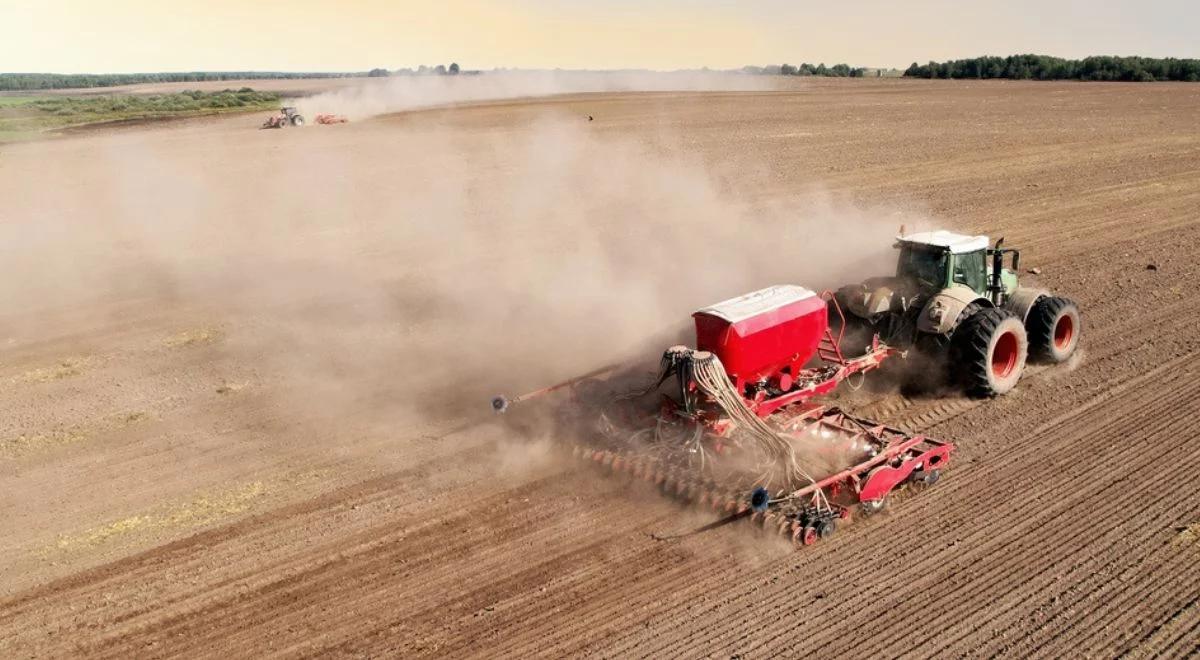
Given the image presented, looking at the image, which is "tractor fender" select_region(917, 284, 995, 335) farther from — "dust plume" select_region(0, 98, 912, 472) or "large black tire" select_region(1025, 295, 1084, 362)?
"dust plume" select_region(0, 98, 912, 472)

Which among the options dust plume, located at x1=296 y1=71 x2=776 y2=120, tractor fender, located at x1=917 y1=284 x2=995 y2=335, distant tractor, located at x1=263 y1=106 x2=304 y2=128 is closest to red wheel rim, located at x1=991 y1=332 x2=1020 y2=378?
tractor fender, located at x1=917 y1=284 x2=995 y2=335

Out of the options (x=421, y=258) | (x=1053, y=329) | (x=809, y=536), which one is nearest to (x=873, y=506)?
(x=809, y=536)

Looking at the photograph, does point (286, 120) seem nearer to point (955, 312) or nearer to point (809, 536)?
point (955, 312)

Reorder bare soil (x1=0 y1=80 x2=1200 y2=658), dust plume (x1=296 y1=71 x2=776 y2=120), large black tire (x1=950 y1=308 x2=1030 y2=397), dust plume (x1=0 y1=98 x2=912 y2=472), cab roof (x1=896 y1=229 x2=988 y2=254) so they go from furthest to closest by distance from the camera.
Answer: dust plume (x1=296 y1=71 x2=776 y2=120)
dust plume (x1=0 y1=98 x2=912 y2=472)
cab roof (x1=896 y1=229 x2=988 y2=254)
large black tire (x1=950 y1=308 x2=1030 y2=397)
bare soil (x1=0 y1=80 x2=1200 y2=658)

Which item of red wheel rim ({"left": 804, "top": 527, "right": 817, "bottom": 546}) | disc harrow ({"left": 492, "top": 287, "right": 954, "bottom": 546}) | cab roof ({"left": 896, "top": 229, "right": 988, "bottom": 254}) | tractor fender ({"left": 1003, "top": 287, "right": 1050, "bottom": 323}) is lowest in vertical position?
red wheel rim ({"left": 804, "top": 527, "right": 817, "bottom": 546})

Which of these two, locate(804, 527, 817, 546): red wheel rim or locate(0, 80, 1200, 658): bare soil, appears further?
→ locate(804, 527, 817, 546): red wheel rim

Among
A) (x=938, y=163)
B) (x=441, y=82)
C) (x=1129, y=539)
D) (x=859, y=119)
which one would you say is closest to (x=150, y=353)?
(x=1129, y=539)
